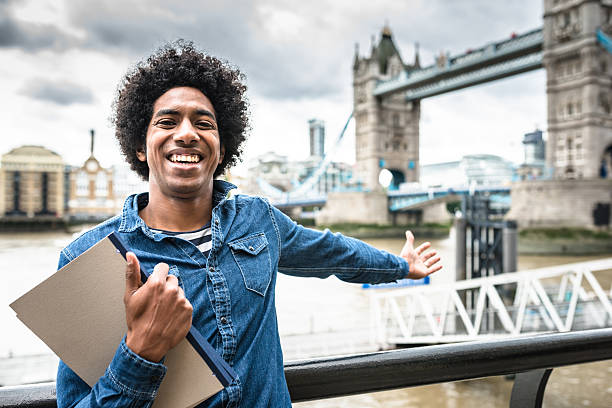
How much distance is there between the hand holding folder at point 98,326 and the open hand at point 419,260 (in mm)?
574

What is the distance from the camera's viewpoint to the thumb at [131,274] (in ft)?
1.97

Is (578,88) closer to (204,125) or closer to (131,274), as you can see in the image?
(204,125)

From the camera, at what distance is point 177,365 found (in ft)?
2.13

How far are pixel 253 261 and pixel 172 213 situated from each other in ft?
0.48

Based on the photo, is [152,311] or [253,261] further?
[253,261]

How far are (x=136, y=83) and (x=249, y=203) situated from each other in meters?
0.29

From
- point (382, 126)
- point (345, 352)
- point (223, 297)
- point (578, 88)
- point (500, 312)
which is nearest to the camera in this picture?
point (223, 297)

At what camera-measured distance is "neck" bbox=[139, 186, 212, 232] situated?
2.65ft

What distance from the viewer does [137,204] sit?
2.73ft

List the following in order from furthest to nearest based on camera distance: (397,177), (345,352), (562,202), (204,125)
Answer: (397,177) < (562,202) < (345,352) < (204,125)

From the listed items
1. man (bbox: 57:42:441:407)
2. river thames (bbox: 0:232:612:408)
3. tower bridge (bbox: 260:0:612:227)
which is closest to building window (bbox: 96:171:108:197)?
tower bridge (bbox: 260:0:612:227)

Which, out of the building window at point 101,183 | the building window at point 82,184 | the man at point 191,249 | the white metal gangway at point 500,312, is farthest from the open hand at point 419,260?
the building window at point 82,184

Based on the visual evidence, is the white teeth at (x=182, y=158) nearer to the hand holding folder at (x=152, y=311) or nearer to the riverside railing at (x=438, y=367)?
the hand holding folder at (x=152, y=311)

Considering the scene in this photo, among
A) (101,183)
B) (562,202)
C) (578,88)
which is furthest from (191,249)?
(101,183)
